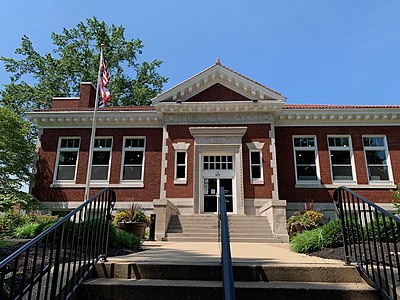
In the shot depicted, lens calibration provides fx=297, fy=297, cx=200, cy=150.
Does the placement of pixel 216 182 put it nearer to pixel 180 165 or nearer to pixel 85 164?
pixel 180 165

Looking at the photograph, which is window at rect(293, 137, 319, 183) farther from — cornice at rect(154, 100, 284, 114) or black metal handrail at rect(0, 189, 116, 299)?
black metal handrail at rect(0, 189, 116, 299)

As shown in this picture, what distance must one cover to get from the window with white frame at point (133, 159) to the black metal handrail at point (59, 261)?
35.7 ft

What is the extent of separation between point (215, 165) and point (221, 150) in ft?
2.68

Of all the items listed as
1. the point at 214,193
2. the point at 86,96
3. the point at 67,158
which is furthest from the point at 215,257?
the point at 86,96

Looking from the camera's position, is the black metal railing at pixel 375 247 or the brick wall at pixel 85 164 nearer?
the black metal railing at pixel 375 247

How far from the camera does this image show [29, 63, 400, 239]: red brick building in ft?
47.4

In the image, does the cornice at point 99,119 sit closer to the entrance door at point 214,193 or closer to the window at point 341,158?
the entrance door at point 214,193

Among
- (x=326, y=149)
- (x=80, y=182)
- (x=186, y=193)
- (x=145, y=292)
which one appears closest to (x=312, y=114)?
(x=326, y=149)

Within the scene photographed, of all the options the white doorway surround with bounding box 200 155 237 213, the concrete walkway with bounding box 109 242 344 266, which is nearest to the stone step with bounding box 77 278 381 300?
the concrete walkway with bounding box 109 242 344 266

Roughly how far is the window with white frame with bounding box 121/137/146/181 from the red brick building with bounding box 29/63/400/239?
0.05m

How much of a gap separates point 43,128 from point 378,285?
1705 centimetres

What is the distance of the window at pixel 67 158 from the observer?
15.7 m

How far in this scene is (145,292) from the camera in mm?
3328

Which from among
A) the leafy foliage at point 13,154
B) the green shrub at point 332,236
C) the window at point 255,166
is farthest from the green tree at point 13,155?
the green shrub at point 332,236
